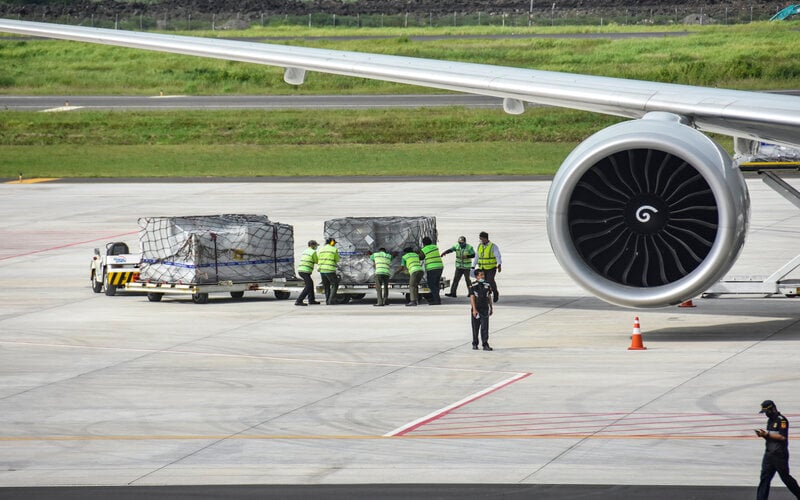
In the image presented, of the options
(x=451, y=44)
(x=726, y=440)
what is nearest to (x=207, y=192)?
(x=726, y=440)

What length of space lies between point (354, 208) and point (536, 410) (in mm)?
26251

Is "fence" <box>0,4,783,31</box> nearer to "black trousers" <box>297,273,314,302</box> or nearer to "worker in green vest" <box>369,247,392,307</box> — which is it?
"worker in green vest" <box>369,247,392,307</box>

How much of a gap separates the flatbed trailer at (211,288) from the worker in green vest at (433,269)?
9.62 ft

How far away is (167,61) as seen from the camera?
87500mm

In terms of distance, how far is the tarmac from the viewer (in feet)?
51.0

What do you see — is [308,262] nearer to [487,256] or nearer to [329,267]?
[329,267]

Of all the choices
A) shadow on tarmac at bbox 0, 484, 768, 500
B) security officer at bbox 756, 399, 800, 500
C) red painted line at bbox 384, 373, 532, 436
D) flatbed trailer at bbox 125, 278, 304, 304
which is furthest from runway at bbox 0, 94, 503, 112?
security officer at bbox 756, 399, 800, 500

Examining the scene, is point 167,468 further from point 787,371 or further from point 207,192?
point 207,192

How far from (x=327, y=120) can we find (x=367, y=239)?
38.4 m

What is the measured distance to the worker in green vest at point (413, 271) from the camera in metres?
28.6

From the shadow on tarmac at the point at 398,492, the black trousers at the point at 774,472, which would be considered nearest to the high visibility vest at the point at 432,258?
the shadow on tarmac at the point at 398,492

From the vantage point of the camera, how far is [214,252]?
2952 cm

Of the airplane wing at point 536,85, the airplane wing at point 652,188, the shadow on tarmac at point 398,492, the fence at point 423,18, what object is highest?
the fence at point 423,18

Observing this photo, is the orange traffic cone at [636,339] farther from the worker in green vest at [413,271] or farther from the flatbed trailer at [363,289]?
the flatbed trailer at [363,289]
